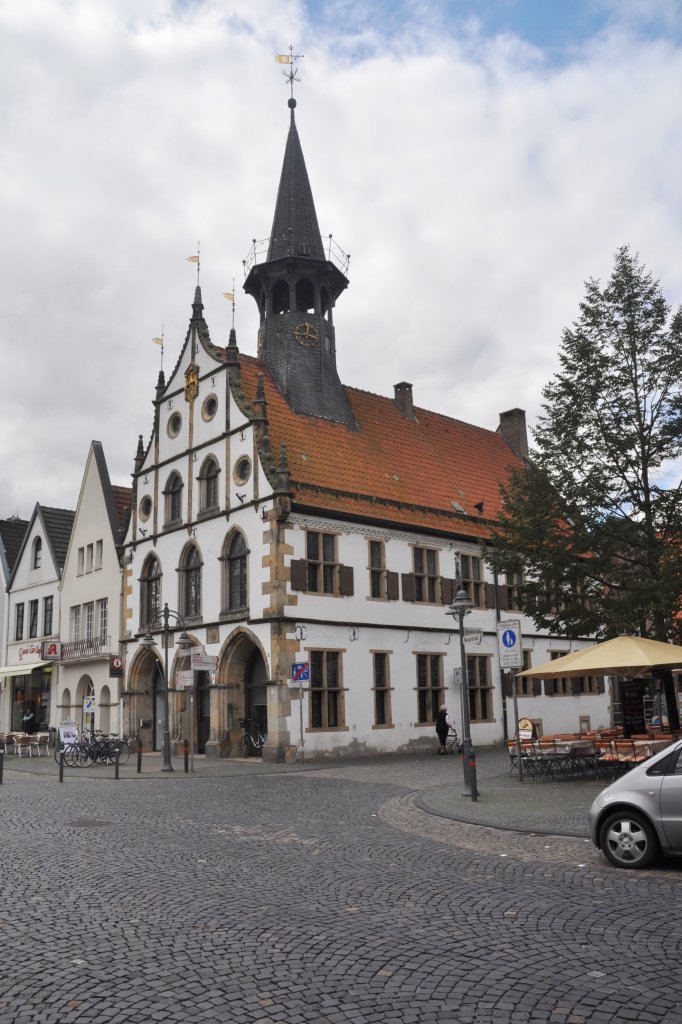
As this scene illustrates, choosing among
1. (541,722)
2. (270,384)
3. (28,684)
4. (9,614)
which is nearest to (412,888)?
(270,384)

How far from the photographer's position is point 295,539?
2831cm

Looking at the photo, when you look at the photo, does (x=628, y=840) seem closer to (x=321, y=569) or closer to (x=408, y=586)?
(x=321, y=569)

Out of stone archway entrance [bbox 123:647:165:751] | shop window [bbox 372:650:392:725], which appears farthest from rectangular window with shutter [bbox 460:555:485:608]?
stone archway entrance [bbox 123:647:165:751]

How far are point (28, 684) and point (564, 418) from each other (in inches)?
1199

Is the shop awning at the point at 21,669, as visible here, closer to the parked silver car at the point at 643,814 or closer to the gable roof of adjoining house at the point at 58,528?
the gable roof of adjoining house at the point at 58,528

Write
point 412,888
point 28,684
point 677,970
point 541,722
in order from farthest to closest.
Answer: point 28,684, point 541,722, point 412,888, point 677,970

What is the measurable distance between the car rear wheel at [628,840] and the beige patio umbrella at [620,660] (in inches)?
327

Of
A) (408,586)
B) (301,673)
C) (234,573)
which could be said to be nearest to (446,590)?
(408,586)

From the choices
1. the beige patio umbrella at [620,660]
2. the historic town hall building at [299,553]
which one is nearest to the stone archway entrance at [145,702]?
the historic town hall building at [299,553]

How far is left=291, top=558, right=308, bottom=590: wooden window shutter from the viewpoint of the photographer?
27.9 m

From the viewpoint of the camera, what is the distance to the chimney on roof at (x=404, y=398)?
131 ft

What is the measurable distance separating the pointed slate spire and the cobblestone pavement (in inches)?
1024

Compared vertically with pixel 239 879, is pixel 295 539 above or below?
above

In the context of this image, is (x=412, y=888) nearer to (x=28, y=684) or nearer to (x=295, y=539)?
(x=295, y=539)
